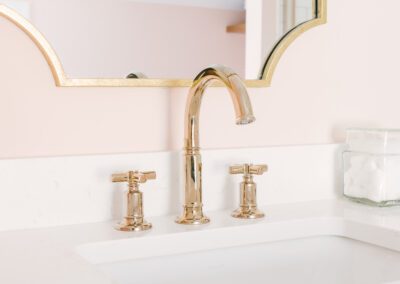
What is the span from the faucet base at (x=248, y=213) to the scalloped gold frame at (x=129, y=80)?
0.24 metres

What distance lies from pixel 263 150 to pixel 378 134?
0.22 metres

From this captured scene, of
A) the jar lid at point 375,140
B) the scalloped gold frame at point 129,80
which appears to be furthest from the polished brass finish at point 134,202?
the jar lid at point 375,140

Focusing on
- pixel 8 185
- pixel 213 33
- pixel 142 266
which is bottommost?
pixel 142 266

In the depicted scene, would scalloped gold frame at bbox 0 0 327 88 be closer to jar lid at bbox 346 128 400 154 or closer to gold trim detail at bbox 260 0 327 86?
gold trim detail at bbox 260 0 327 86

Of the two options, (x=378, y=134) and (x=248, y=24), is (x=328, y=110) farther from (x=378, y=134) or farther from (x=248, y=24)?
(x=248, y=24)

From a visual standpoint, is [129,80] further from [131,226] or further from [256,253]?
[256,253]

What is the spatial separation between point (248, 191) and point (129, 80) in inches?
11.1

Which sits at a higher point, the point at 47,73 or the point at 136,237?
the point at 47,73

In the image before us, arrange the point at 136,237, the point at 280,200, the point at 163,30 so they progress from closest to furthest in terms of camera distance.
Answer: the point at 136,237 < the point at 163,30 < the point at 280,200

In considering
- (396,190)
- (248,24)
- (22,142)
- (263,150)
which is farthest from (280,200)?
(22,142)

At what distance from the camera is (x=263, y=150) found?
1128 mm

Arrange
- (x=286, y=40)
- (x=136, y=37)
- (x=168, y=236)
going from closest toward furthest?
1. (x=168, y=236)
2. (x=136, y=37)
3. (x=286, y=40)

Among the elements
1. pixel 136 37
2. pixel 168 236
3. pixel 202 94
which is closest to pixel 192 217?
pixel 168 236

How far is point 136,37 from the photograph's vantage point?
1.03m
